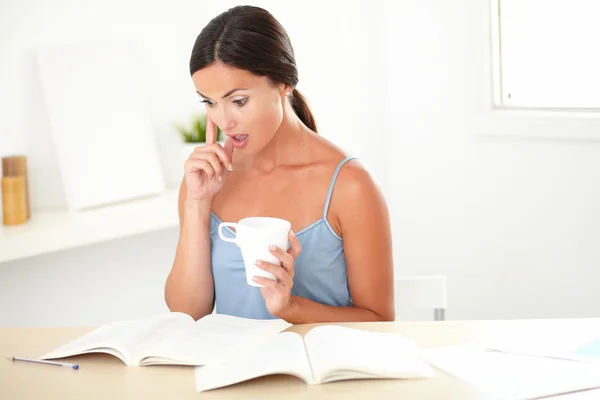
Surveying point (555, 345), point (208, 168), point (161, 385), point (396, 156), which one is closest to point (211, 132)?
point (208, 168)

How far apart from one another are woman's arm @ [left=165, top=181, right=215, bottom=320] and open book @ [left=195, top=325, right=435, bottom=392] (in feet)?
1.63

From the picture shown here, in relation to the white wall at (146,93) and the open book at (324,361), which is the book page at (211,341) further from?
the white wall at (146,93)

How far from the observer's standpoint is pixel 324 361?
122 centimetres

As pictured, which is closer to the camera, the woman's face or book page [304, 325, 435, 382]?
book page [304, 325, 435, 382]

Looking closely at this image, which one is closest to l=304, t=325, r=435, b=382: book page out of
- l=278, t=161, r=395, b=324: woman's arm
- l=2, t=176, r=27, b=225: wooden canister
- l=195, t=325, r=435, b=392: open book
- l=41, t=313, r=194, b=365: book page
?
l=195, t=325, r=435, b=392: open book

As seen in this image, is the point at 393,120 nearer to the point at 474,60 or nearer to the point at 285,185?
the point at 474,60

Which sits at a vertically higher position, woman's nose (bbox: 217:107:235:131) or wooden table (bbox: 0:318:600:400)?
woman's nose (bbox: 217:107:235:131)

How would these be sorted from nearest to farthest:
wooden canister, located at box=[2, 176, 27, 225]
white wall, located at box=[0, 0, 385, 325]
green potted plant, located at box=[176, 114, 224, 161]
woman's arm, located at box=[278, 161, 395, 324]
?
woman's arm, located at box=[278, 161, 395, 324] < wooden canister, located at box=[2, 176, 27, 225] < white wall, located at box=[0, 0, 385, 325] < green potted plant, located at box=[176, 114, 224, 161]

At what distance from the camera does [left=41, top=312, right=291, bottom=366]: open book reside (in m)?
1.29

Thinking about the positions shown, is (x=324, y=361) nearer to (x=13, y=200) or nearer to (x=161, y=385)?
(x=161, y=385)

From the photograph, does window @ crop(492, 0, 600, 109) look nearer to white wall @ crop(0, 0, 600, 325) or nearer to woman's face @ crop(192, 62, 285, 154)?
white wall @ crop(0, 0, 600, 325)

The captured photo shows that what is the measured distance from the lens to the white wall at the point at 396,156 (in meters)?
2.68

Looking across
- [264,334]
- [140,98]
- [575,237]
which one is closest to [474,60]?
[575,237]

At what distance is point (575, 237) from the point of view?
9.96ft
